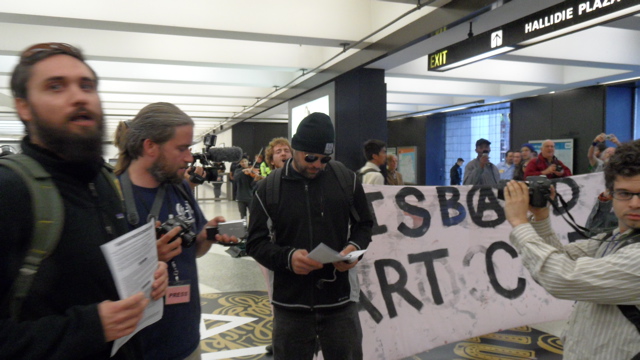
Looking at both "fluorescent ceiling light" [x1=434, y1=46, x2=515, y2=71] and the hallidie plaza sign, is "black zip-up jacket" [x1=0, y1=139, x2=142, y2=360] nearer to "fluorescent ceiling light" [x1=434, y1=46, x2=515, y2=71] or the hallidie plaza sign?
the hallidie plaza sign

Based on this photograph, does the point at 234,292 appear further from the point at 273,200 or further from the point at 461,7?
the point at 461,7

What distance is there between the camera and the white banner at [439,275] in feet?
10.8

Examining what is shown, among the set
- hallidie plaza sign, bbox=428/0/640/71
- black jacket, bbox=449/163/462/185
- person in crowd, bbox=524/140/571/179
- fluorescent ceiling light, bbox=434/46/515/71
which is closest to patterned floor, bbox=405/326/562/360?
hallidie plaza sign, bbox=428/0/640/71

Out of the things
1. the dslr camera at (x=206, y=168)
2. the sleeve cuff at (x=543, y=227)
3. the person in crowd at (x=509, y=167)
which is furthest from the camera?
the person in crowd at (x=509, y=167)

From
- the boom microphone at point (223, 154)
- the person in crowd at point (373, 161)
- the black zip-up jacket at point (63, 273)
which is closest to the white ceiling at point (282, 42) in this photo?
the person in crowd at point (373, 161)

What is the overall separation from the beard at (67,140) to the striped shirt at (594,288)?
1.38 meters

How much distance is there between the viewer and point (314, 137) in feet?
7.04

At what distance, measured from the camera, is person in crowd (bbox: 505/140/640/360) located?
1318mm

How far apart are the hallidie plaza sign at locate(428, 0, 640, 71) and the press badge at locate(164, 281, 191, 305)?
344cm

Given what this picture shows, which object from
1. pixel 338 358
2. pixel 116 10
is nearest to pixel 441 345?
pixel 338 358

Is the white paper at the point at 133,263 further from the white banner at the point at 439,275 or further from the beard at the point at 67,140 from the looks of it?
the white banner at the point at 439,275

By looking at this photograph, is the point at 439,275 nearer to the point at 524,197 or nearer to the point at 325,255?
the point at 325,255

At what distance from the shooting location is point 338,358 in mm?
2119

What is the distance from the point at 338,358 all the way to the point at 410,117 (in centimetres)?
1655
